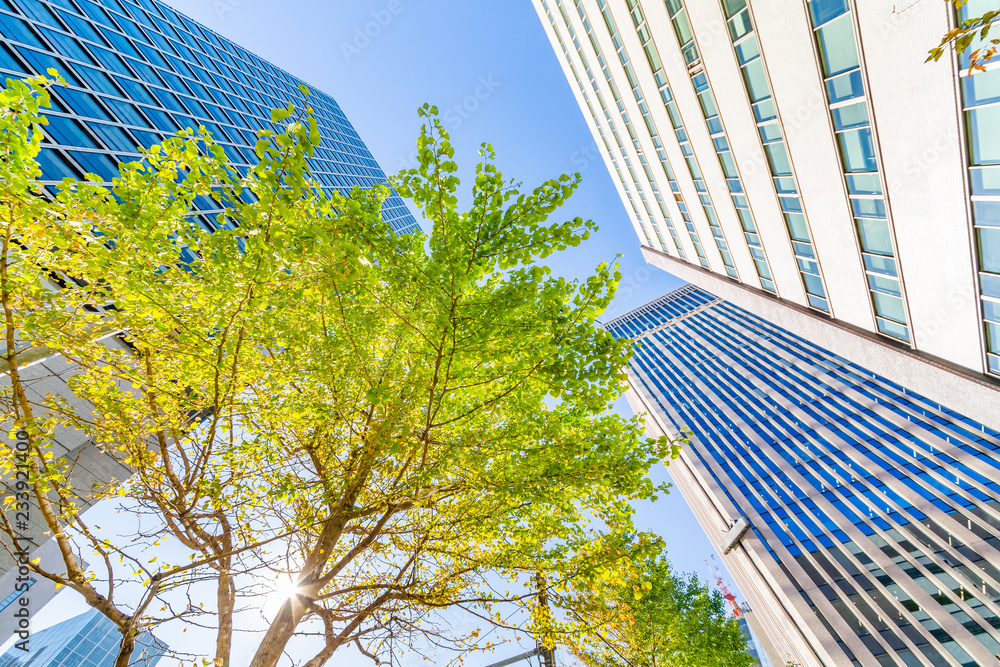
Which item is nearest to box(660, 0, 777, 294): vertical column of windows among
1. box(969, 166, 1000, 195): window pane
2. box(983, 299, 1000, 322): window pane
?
box(969, 166, 1000, 195): window pane

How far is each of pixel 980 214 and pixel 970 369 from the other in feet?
16.6

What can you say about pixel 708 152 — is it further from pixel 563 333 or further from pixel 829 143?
pixel 563 333

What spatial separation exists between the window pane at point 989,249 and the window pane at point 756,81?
725 centimetres

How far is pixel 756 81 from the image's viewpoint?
12.9m

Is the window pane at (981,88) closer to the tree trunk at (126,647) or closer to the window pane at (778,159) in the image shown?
the window pane at (778,159)

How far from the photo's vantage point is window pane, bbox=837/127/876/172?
10477mm

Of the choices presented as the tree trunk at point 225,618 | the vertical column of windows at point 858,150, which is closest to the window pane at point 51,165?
the tree trunk at point 225,618

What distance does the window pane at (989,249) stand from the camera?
8594mm

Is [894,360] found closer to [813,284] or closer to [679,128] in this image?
[813,284]

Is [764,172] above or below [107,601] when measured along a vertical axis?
above

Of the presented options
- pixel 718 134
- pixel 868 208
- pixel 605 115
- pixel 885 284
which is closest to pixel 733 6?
pixel 718 134

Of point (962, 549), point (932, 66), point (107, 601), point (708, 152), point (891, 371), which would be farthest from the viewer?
point (962, 549)

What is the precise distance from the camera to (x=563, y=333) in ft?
Answer: 17.3

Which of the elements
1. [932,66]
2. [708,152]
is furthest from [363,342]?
[708,152]
